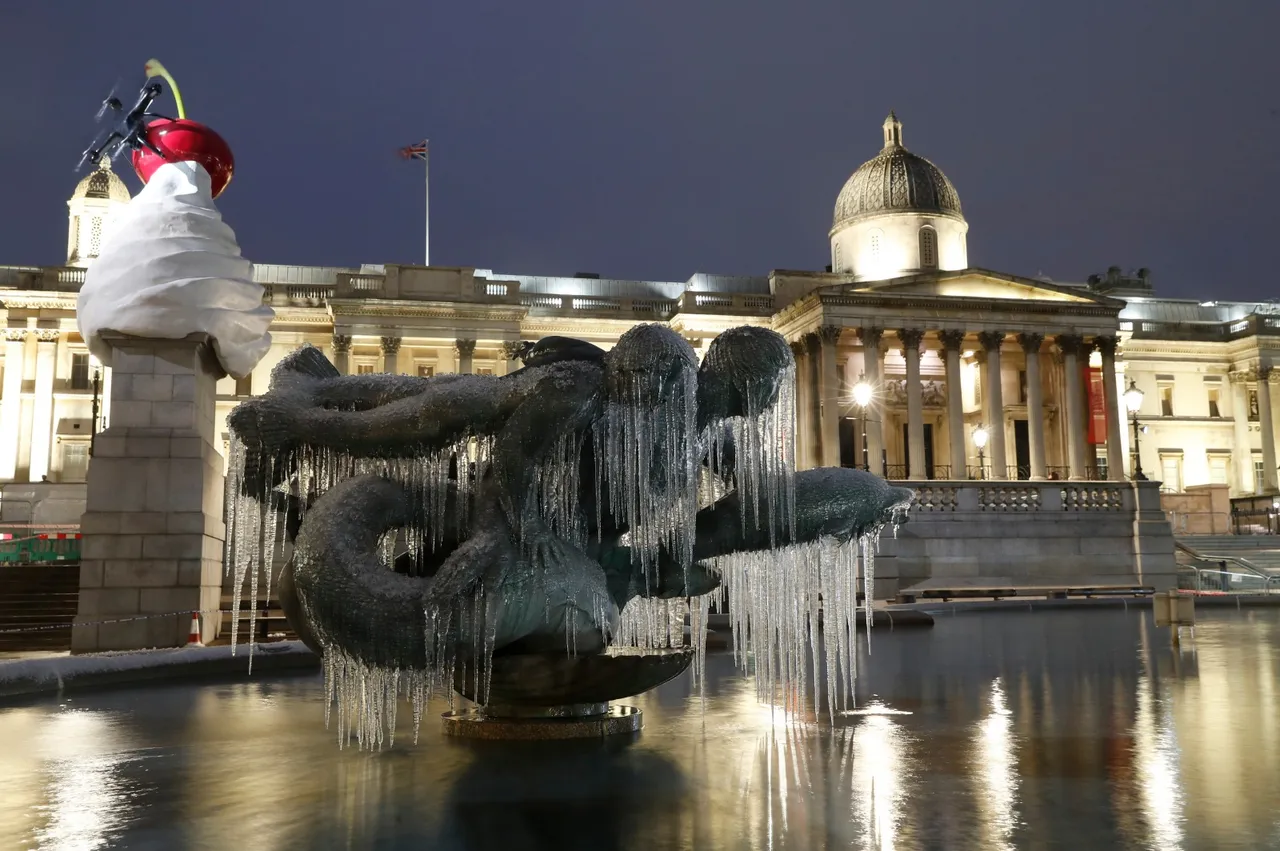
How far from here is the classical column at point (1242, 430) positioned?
74938 mm

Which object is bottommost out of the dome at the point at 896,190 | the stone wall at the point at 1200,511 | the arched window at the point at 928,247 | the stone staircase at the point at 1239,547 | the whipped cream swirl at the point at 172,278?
the stone staircase at the point at 1239,547

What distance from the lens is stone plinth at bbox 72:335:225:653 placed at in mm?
16438

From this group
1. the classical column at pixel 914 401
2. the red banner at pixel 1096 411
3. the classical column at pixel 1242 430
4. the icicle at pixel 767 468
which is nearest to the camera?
the icicle at pixel 767 468

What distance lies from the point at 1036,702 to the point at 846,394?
1998 inches

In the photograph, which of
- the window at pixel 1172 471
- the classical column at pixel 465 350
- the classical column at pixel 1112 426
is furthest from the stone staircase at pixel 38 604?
the window at pixel 1172 471

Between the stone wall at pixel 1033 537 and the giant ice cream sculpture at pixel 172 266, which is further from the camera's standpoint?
the stone wall at pixel 1033 537

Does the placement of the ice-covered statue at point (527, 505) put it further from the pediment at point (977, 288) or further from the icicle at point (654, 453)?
the pediment at point (977, 288)

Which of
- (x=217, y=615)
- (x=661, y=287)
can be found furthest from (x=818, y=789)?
(x=661, y=287)

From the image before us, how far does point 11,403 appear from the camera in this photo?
6194 centimetres

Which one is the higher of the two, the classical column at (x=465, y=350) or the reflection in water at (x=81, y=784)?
the classical column at (x=465, y=350)

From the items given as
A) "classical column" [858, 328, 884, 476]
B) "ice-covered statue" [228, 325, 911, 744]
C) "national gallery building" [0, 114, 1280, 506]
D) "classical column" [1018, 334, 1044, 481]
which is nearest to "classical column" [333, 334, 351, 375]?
"national gallery building" [0, 114, 1280, 506]

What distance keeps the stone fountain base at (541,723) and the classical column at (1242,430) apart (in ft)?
254

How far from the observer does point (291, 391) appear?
8969 mm

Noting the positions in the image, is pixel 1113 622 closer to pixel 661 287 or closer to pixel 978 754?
pixel 978 754
